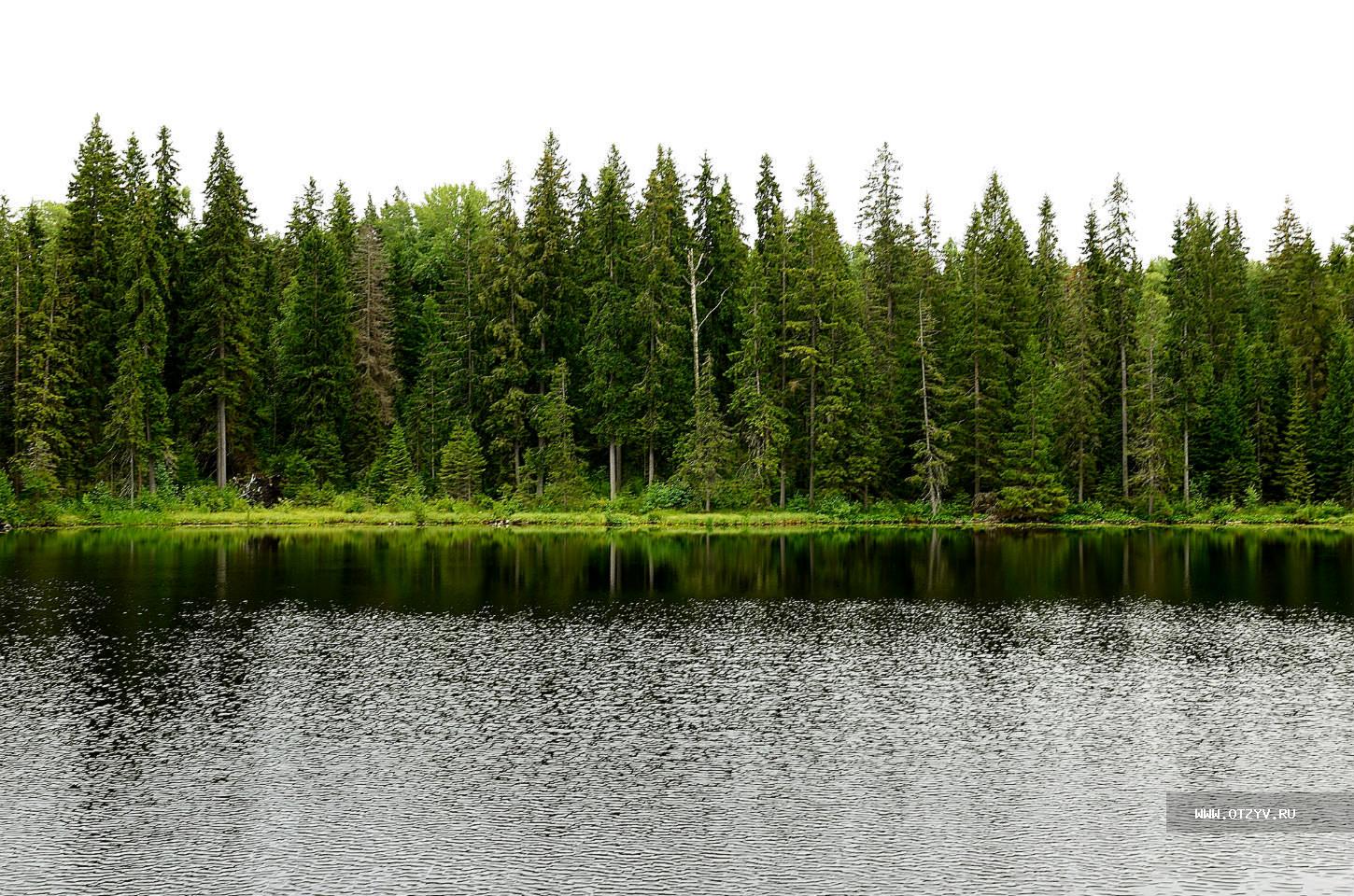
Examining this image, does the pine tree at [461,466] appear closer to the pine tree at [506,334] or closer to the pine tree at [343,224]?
the pine tree at [506,334]

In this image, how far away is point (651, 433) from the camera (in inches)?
2849

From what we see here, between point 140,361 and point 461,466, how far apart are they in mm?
21305

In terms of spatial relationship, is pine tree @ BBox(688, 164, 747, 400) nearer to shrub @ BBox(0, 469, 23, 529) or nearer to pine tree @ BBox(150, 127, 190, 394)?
pine tree @ BBox(150, 127, 190, 394)

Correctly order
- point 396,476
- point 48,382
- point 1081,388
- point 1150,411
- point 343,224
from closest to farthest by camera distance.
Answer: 1. point 48,382
2. point 1150,411
3. point 1081,388
4. point 396,476
5. point 343,224

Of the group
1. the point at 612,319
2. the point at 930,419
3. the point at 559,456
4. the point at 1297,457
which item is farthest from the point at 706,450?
the point at 1297,457

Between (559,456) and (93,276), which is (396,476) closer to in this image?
(559,456)

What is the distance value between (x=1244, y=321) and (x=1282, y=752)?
7827 centimetres

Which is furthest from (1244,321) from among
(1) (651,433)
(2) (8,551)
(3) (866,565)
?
(2) (8,551)

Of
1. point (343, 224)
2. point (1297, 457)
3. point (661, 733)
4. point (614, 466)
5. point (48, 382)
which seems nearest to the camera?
point (661, 733)

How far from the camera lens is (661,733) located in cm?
2109

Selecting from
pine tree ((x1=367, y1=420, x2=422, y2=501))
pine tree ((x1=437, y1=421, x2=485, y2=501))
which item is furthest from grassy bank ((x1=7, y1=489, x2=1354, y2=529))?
pine tree ((x1=437, y1=421, x2=485, y2=501))

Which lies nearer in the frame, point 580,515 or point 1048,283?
point 580,515

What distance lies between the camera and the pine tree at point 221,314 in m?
71.4

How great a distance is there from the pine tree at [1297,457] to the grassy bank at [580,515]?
184 centimetres
